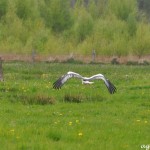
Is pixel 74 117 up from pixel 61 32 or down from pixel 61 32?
down

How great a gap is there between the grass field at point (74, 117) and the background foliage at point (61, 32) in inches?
1452

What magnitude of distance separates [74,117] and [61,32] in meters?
54.7

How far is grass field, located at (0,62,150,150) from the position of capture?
11.2m

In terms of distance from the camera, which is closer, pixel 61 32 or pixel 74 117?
pixel 74 117

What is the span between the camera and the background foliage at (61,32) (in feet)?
196

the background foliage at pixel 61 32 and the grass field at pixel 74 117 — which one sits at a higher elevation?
the background foliage at pixel 61 32

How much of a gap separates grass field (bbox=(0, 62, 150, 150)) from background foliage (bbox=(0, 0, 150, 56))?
36869mm

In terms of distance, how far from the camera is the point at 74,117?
1473cm

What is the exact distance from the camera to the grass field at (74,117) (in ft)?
36.6

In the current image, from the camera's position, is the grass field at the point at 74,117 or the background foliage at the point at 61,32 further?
the background foliage at the point at 61,32

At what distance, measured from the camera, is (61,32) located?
226 ft

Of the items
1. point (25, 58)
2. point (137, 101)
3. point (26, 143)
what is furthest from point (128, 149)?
point (25, 58)

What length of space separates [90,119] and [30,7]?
48645mm

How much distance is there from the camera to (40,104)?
1731 centimetres
